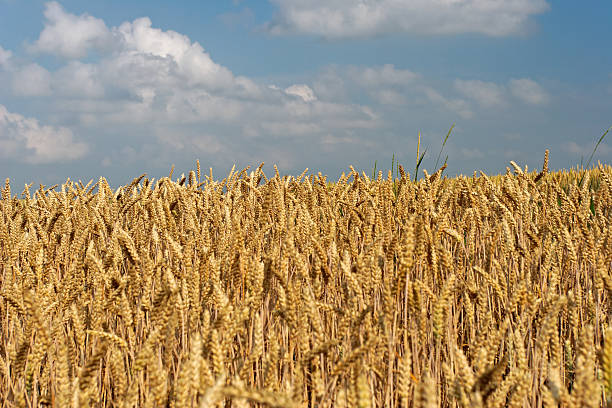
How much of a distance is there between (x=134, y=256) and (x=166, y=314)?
0.50m

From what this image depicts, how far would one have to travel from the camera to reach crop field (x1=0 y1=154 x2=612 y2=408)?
46.1 inches

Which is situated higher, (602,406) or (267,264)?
(267,264)

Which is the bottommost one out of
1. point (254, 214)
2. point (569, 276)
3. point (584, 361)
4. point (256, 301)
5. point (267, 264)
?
point (584, 361)

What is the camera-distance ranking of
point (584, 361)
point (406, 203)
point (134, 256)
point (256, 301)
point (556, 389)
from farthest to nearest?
point (406, 203) < point (134, 256) < point (256, 301) < point (584, 361) < point (556, 389)

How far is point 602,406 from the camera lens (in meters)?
1.71

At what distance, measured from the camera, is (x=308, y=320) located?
1822 millimetres

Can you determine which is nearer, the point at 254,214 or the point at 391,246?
the point at 391,246

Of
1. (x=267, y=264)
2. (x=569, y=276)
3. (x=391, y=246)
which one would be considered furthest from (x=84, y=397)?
(x=569, y=276)

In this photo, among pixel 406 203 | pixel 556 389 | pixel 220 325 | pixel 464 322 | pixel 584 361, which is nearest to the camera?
pixel 556 389

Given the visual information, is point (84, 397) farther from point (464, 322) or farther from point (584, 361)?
point (464, 322)

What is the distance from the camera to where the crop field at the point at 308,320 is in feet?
3.84

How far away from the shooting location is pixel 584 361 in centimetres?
114

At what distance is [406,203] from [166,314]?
2.20 m

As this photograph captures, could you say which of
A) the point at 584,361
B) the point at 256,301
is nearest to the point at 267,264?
the point at 256,301
